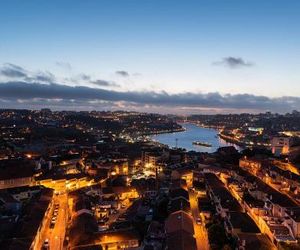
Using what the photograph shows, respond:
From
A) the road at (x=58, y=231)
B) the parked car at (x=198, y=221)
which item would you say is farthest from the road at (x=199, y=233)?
the road at (x=58, y=231)

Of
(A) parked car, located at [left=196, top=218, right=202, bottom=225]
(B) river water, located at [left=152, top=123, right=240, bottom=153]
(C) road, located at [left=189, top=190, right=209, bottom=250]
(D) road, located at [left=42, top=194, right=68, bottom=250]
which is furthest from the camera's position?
(B) river water, located at [left=152, top=123, right=240, bottom=153]

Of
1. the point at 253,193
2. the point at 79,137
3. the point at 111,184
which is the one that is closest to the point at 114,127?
the point at 79,137

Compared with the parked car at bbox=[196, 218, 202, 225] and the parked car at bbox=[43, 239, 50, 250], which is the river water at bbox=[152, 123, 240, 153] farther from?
the parked car at bbox=[43, 239, 50, 250]

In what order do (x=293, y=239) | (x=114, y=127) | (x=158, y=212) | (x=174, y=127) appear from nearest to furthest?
(x=293, y=239)
(x=158, y=212)
(x=114, y=127)
(x=174, y=127)

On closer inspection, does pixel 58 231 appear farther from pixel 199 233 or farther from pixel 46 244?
pixel 199 233

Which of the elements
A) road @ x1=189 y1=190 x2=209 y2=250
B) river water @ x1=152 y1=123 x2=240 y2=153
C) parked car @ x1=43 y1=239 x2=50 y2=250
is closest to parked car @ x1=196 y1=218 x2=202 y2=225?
road @ x1=189 y1=190 x2=209 y2=250

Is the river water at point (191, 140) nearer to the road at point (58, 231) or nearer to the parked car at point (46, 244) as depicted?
the road at point (58, 231)

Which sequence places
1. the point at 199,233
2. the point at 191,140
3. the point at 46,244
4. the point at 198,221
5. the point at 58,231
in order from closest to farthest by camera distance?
the point at 46,244 < the point at 199,233 < the point at 58,231 < the point at 198,221 < the point at 191,140

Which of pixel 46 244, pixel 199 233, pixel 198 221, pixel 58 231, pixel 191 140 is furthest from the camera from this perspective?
pixel 191 140

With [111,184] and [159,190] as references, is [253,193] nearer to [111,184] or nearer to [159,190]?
[159,190]

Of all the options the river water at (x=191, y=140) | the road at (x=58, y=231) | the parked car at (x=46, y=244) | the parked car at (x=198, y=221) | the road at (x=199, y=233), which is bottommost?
the river water at (x=191, y=140)

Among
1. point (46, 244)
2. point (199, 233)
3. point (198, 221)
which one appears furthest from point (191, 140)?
point (46, 244)
